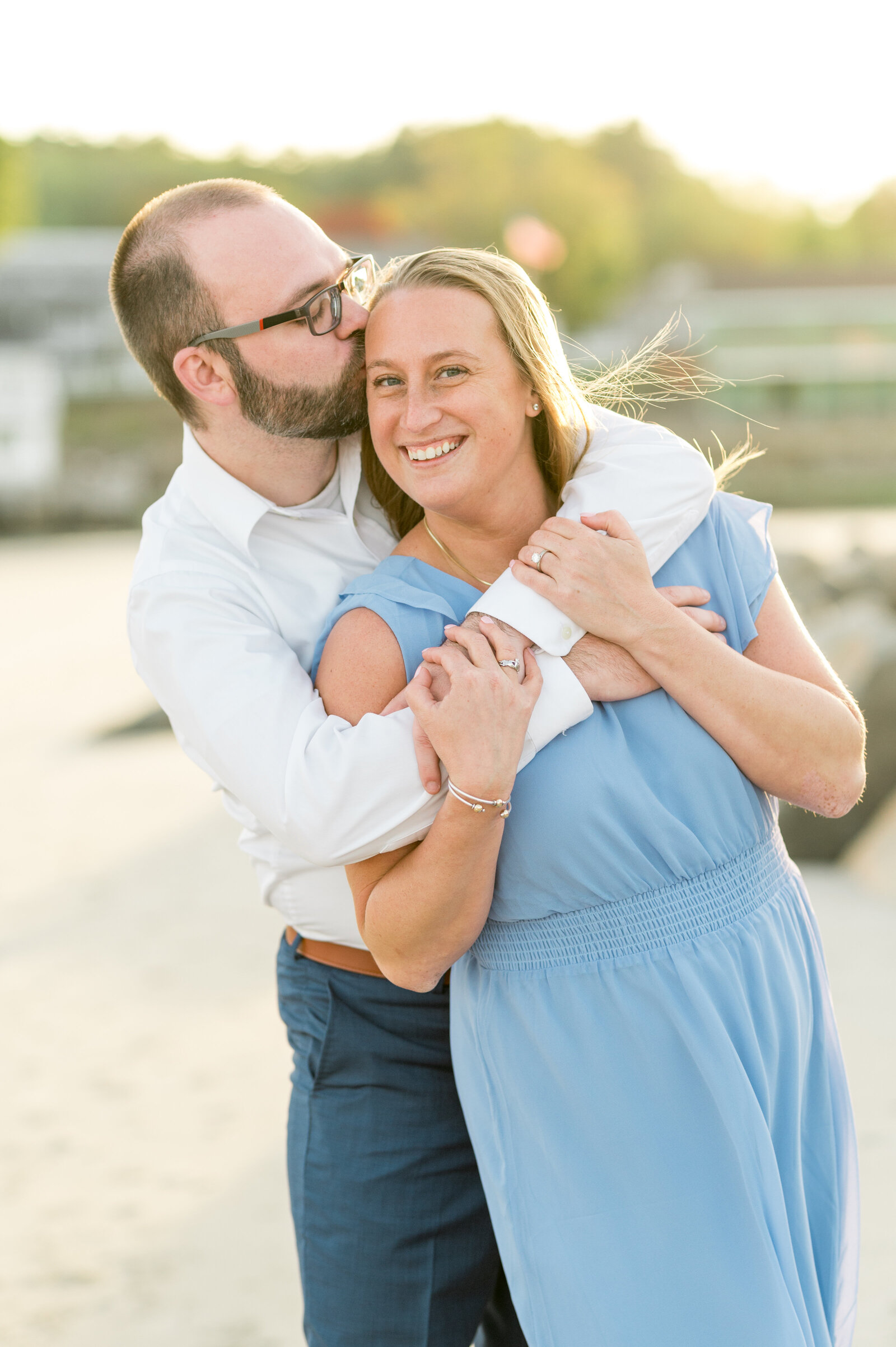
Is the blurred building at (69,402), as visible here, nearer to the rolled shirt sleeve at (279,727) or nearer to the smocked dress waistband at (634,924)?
the rolled shirt sleeve at (279,727)

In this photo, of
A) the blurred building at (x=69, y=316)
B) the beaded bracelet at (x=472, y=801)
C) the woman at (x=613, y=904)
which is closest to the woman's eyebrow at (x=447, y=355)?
the woman at (x=613, y=904)

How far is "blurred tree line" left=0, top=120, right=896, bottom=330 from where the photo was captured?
66.6m

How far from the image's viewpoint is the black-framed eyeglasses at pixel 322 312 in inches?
83.0

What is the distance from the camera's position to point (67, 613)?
18.3m

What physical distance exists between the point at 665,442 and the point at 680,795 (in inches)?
23.4

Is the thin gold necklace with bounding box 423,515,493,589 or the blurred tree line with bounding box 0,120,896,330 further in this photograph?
the blurred tree line with bounding box 0,120,896,330

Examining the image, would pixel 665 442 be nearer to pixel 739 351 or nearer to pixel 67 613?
pixel 67 613

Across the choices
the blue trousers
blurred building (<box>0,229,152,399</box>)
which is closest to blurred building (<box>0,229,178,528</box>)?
blurred building (<box>0,229,152,399</box>)

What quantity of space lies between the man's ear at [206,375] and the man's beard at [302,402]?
20 millimetres

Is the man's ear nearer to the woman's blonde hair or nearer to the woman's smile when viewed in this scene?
the woman's blonde hair

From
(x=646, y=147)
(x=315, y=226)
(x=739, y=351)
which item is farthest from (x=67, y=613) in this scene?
(x=646, y=147)

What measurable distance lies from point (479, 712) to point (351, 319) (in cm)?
87

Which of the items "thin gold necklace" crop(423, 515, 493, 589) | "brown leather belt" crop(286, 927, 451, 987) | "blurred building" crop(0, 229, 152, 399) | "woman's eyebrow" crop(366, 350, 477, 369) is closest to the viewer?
"woman's eyebrow" crop(366, 350, 477, 369)

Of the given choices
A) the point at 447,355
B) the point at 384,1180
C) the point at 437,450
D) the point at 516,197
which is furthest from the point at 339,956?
the point at 516,197
